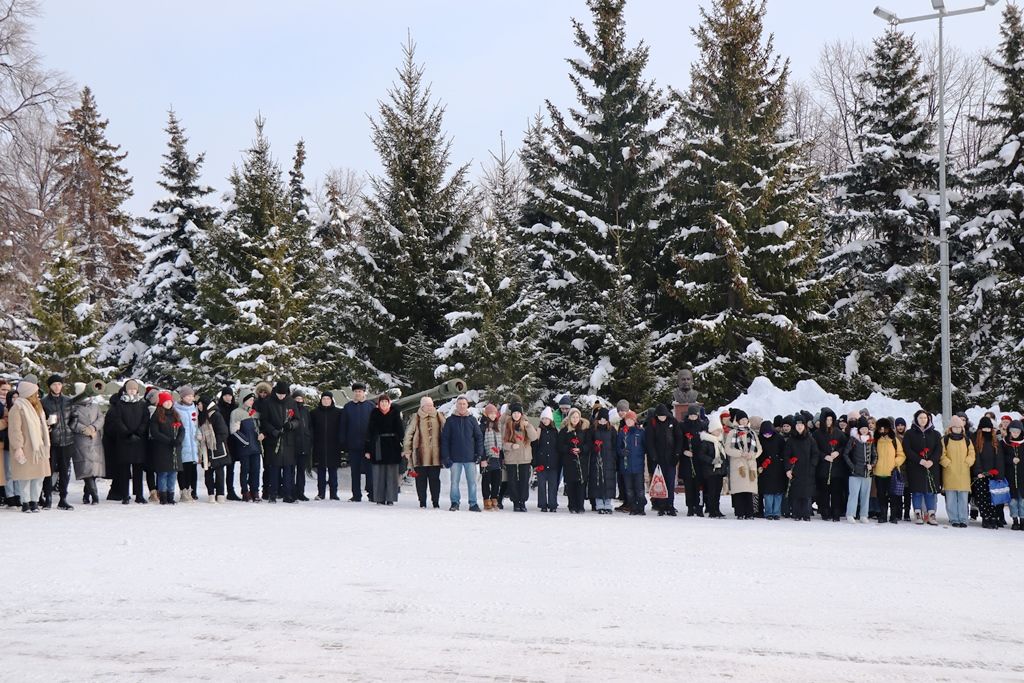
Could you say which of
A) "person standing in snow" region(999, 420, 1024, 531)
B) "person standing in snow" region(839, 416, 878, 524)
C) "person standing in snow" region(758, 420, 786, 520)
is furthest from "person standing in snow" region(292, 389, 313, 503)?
"person standing in snow" region(999, 420, 1024, 531)

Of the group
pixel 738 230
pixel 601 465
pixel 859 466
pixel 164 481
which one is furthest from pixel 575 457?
pixel 738 230

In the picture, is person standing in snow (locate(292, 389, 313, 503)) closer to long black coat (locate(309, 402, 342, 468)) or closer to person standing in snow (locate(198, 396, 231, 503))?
long black coat (locate(309, 402, 342, 468))

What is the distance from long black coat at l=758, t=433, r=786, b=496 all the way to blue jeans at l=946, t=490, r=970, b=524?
8.02ft

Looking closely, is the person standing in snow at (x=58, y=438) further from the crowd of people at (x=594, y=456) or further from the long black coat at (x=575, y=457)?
the long black coat at (x=575, y=457)

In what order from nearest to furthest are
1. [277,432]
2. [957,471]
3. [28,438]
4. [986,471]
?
[28,438]
[986,471]
[957,471]
[277,432]

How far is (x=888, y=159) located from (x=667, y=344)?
10513 millimetres

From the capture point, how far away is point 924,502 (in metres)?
16.8

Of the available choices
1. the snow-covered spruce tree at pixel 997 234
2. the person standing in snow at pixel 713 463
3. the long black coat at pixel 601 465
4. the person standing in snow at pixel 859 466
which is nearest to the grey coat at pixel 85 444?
the long black coat at pixel 601 465

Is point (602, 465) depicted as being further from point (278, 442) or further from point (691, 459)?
point (278, 442)

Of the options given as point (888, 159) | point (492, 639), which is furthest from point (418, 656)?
point (888, 159)

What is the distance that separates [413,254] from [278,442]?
480 inches

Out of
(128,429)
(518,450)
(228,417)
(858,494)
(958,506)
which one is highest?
(228,417)

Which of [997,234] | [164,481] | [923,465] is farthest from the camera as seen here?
[997,234]

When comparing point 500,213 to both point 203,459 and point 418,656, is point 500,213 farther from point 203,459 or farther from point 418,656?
point 418,656
